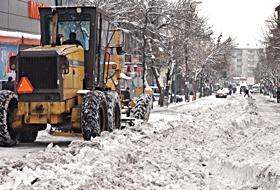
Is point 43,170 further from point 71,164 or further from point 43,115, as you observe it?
point 43,115

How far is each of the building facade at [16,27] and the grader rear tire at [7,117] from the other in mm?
10814

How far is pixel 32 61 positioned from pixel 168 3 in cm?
2786

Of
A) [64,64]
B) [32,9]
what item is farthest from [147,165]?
[32,9]

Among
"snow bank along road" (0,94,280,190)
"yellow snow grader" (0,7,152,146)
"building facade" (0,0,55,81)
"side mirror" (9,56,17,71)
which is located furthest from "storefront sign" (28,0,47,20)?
"snow bank along road" (0,94,280,190)

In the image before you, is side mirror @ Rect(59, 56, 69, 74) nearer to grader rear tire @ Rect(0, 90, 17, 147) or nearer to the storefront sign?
grader rear tire @ Rect(0, 90, 17, 147)

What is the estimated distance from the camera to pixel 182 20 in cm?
3756

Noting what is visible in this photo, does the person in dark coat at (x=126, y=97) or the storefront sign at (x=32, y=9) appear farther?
the storefront sign at (x=32, y=9)

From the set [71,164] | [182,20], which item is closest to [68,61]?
[71,164]

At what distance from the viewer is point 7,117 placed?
14727mm

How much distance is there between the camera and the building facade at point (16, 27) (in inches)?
1028

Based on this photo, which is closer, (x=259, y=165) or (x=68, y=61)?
(x=259, y=165)

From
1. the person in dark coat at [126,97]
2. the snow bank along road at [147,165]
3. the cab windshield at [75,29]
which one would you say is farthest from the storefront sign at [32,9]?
the snow bank along road at [147,165]

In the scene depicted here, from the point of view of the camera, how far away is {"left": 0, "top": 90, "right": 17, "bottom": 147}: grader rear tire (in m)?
14.2

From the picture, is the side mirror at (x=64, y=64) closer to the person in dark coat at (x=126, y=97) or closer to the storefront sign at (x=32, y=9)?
the person in dark coat at (x=126, y=97)
